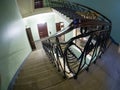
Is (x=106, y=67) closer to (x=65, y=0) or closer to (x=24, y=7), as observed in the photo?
(x=65, y=0)

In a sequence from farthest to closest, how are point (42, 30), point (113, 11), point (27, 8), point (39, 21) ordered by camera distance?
point (42, 30), point (39, 21), point (27, 8), point (113, 11)

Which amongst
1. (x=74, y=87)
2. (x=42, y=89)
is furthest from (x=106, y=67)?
(x=42, y=89)

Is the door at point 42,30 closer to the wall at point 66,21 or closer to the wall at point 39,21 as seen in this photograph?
the wall at point 39,21

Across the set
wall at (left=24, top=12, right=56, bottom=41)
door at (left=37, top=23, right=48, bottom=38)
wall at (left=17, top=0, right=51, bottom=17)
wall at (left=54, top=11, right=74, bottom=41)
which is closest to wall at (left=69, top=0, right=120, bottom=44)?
wall at (left=54, top=11, right=74, bottom=41)

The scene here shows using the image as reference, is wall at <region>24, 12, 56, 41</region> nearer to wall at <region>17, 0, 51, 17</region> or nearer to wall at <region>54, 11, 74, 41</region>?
wall at <region>54, 11, 74, 41</region>

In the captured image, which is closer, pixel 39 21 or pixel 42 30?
pixel 39 21

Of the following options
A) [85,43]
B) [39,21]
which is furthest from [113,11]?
[39,21]

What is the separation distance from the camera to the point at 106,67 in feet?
8.88

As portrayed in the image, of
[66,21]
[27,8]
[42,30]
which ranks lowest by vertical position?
[42,30]

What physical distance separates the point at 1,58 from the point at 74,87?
1.88 meters

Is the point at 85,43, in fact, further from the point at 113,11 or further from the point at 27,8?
the point at 27,8

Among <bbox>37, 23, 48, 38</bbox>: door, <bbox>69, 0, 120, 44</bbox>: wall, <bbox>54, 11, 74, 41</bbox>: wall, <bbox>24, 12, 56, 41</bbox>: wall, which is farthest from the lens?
<bbox>37, 23, 48, 38</bbox>: door

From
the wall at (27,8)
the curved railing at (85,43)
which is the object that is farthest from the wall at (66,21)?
the curved railing at (85,43)

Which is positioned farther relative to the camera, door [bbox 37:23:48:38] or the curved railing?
door [bbox 37:23:48:38]
